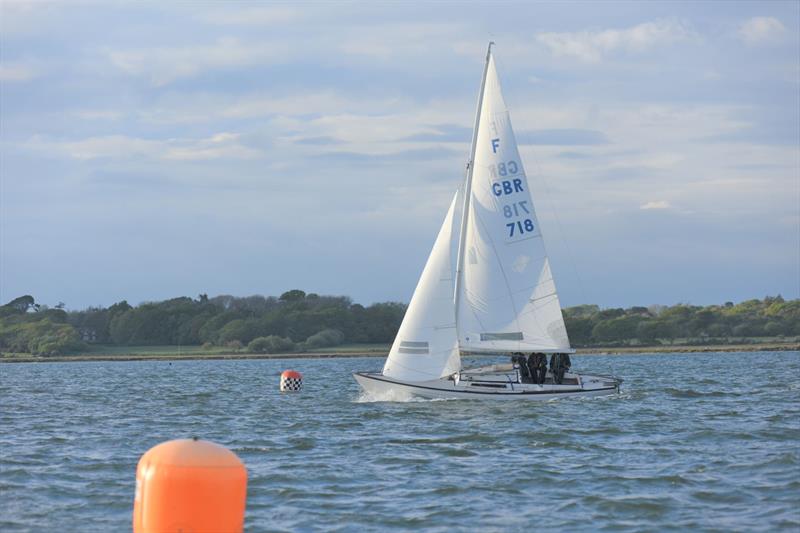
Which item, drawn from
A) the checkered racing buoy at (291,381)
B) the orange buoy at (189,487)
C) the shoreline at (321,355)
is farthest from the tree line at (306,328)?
the orange buoy at (189,487)

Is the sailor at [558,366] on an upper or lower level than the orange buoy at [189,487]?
upper

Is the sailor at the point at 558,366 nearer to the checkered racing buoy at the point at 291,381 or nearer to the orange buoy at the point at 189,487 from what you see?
the checkered racing buoy at the point at 291,381

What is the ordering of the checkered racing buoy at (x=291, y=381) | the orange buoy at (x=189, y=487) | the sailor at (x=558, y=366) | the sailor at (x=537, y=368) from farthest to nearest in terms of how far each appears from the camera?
1. the checkered racing buoy at (x=291, y=381)
2. the sailor at (x=558, y=366)
3. the sailor at (x=537, y=368)
4. the orange buoy at (x=189, y=487)

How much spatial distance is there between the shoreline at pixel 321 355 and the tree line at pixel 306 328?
5.78m

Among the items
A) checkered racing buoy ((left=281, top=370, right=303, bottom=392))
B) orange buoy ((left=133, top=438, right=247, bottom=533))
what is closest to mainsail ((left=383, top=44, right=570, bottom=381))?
checkered racing buoy ((left=281, top=370, right=303, bottom=392))

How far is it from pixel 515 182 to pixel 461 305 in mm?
4451

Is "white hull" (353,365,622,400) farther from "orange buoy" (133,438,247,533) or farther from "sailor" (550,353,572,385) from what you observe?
"orange buoy" (133,438,247,533)

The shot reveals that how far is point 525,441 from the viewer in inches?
1113

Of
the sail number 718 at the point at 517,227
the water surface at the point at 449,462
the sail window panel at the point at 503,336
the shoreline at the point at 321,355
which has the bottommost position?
the water surface at the point at 449,462

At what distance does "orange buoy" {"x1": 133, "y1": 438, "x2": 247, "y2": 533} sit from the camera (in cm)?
1258

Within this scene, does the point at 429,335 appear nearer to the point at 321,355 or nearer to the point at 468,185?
the point at 468,185

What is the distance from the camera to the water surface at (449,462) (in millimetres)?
18812

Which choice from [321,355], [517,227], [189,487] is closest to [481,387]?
[517,227]

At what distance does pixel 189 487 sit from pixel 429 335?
83.9 feet
